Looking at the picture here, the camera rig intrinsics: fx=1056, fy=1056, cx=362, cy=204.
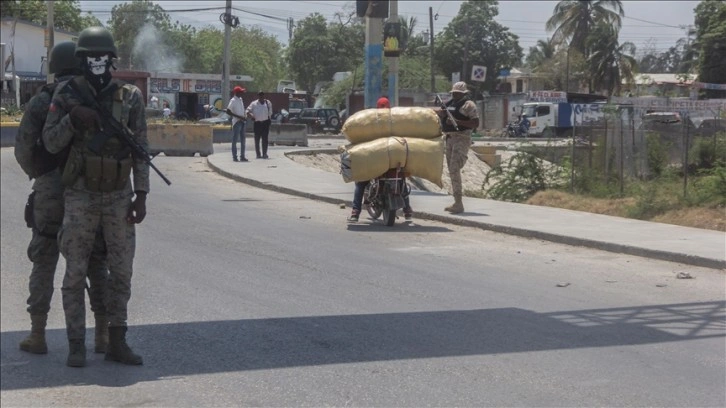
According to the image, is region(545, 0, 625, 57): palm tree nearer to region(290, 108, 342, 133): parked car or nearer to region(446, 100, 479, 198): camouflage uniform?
region(290, 108, 342, 133): parked car

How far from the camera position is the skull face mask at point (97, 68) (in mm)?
6266

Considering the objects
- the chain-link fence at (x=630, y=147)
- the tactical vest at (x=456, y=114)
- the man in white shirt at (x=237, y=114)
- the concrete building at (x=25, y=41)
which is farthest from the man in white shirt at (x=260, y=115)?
the tactical vest at (x=456, y=114)

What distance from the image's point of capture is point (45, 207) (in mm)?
6527

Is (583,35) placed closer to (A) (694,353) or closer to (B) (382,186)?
(B) (382,186)

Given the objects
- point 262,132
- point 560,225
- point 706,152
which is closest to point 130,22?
point 262,132

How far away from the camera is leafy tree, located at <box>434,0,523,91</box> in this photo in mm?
80000

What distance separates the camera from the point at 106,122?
6.19 metres

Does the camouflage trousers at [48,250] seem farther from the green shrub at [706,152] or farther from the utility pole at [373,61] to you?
the green shrub at [706,152]

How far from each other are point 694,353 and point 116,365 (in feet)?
13.3

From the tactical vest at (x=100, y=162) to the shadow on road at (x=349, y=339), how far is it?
49.7 inches

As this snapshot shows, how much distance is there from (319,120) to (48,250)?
48.1 meters

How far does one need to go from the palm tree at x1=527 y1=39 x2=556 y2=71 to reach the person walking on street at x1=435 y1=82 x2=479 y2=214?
70348 mm

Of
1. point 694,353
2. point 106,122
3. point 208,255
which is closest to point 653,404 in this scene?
point 694,353

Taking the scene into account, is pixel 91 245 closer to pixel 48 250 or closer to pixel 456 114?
pixel 48 250
